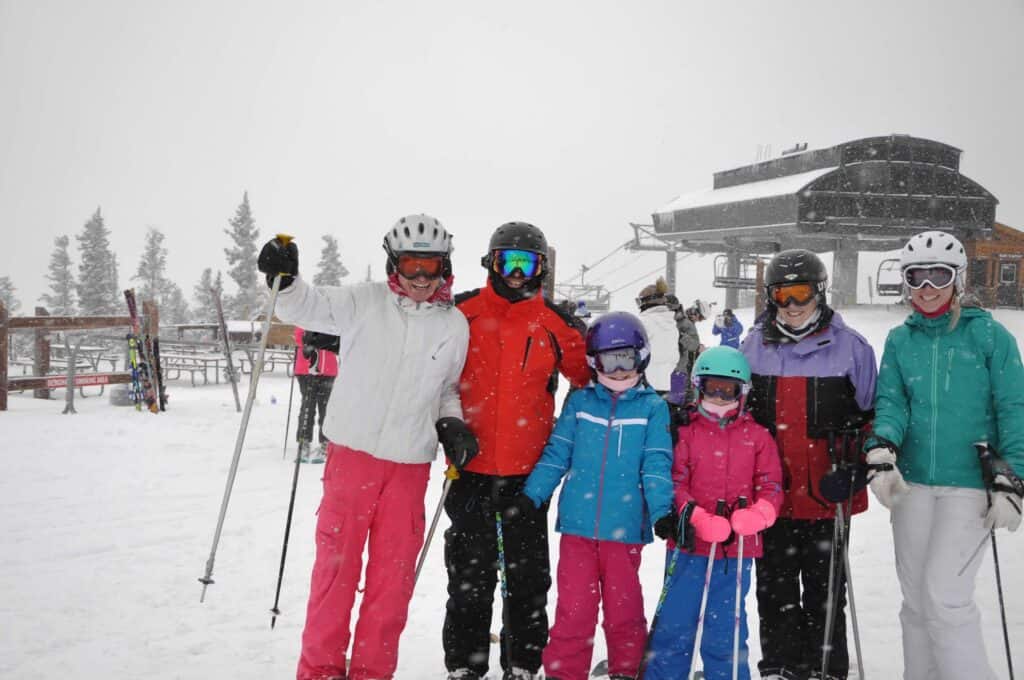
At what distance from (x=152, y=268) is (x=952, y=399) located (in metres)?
56.3

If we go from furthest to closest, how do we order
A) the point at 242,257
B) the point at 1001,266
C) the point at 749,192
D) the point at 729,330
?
the point at 242,257 < the point at 749,192 < the point at 1001,266 < the point at 729,330

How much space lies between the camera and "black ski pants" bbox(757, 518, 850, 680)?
3.35 metres

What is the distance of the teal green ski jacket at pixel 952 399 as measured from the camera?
2.94 m

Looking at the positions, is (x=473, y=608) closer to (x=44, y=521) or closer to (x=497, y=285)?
(x=497, y=285)

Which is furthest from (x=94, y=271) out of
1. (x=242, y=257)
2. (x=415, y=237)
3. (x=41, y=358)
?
(x=415, y=237)

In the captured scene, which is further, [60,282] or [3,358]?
[60,282]

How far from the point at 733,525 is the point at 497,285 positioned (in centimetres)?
176

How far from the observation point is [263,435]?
10562mm

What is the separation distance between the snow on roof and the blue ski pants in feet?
73.0

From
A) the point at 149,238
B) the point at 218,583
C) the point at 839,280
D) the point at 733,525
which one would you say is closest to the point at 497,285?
the point at 733,525

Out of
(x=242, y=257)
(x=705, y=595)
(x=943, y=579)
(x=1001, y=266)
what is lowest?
(x=705, y=595)

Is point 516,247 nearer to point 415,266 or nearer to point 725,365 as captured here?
point 415,266

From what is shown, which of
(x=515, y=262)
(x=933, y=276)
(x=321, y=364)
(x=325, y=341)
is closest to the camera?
(x=933, y=276)

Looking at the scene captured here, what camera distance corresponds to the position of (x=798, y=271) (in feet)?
11.3
